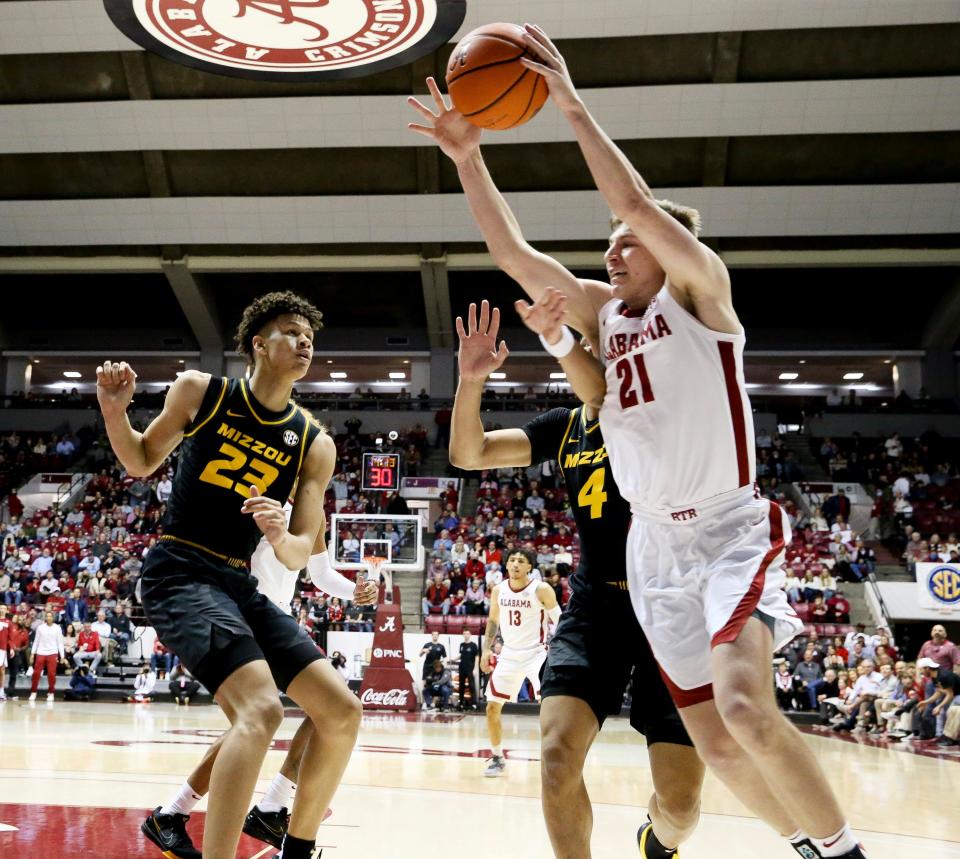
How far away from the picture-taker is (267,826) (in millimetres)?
4184

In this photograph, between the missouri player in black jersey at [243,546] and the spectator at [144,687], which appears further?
the spectator at [144,687]

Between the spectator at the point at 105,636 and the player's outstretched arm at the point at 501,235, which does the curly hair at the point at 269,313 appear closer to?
the player's outstretched arm at the point at 501,235

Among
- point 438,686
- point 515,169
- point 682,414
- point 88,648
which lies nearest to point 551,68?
point 682,414

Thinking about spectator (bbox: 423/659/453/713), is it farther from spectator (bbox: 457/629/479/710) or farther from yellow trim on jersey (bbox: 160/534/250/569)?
yellow trim on jersey (bbox: 160/534/250/569)

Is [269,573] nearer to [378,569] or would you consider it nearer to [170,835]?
[170,835]

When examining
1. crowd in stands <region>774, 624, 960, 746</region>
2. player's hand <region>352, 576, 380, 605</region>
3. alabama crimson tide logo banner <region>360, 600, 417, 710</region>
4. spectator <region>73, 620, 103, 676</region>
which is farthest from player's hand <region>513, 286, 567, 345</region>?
spectator <region>73, 620, 103, 676</region>

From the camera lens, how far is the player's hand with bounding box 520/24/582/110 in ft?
10.2

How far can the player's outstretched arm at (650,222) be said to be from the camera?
9.68 feet

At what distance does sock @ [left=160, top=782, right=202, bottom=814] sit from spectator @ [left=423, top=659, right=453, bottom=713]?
493 inches

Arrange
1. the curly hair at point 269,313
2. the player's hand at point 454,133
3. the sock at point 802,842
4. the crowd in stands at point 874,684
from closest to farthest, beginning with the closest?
the sock at point 802,842
the player's hand at point 454,133
the curly hair at point 269,313
the crowd in stands at point 874,684

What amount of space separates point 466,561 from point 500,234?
18009 mm

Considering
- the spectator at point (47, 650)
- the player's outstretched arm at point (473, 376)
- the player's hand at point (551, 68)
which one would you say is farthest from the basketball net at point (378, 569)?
the player's hand at point (551, 68)

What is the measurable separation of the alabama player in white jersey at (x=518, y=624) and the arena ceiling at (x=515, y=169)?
1517 centimetres

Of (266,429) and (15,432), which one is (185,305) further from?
(266,429)
